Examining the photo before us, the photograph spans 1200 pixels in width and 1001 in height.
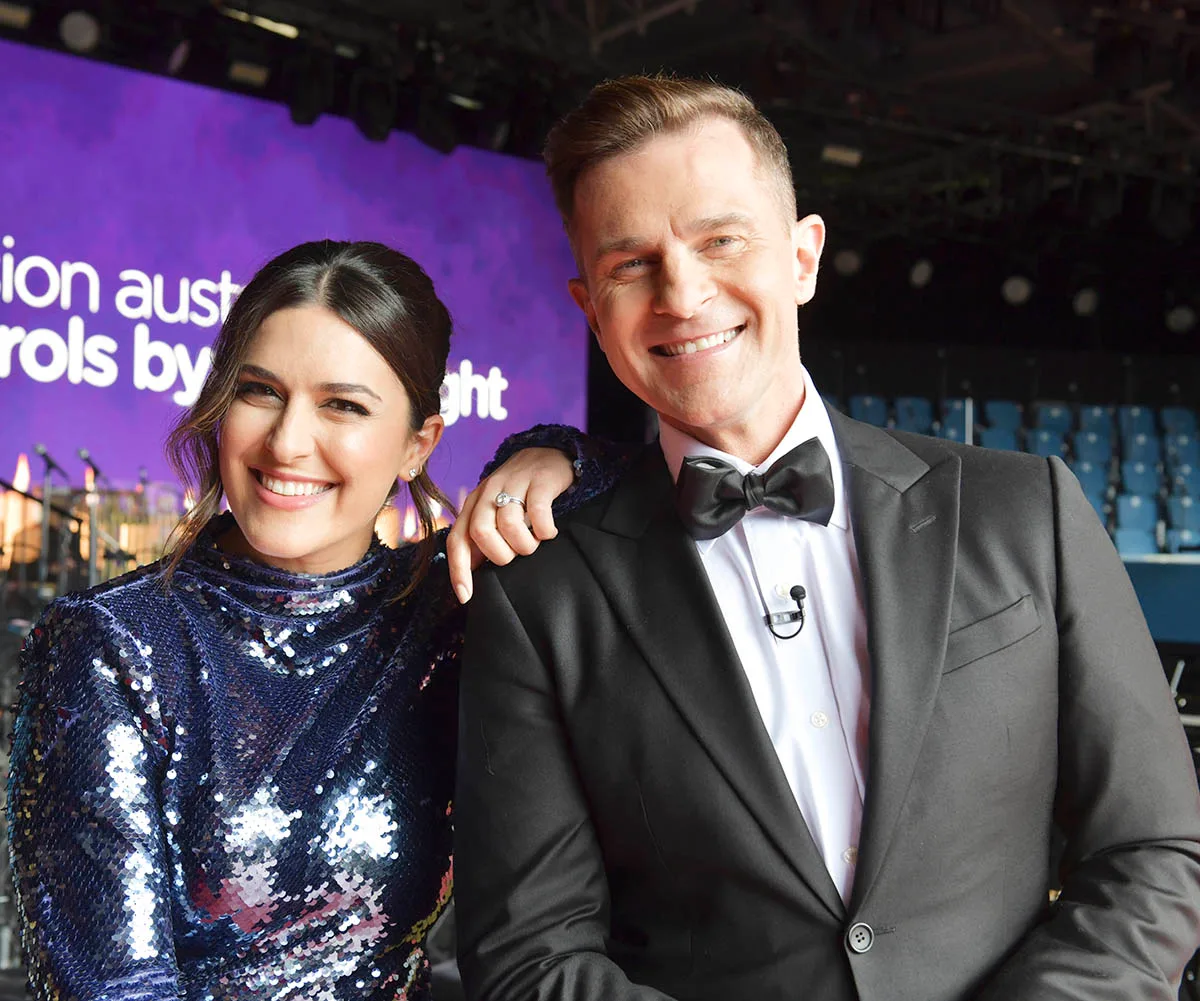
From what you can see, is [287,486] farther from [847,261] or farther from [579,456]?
[847,261]

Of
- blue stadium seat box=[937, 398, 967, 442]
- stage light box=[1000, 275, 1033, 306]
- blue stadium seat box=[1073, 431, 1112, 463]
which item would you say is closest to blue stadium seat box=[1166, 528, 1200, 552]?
blue stadium seat box=[1073, 431, 1112, 463]

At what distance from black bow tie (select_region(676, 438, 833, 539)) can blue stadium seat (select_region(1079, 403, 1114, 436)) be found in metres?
11.9

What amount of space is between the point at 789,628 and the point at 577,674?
0.24 metres

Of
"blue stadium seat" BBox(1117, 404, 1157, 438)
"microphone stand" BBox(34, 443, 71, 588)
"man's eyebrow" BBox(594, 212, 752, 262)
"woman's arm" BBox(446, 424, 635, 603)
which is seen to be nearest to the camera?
"man's eyebrow" BBox(594, 212, 752, 262)

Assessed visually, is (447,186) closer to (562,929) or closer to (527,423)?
(527,423)

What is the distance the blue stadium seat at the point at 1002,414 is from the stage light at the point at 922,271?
1.40 metres

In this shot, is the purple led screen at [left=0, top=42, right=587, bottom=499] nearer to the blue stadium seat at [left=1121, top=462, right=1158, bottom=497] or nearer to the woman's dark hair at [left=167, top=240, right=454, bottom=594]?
the woman's dark hair at [left=167, top=240, right=454, bottom=594]

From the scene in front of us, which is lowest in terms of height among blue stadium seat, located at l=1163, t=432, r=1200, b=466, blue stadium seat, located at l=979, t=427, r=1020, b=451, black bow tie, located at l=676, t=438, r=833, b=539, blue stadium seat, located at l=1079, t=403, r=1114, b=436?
black bow tie, located at l=676, t=438, r=833, b=539

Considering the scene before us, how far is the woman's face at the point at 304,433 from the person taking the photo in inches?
66.8

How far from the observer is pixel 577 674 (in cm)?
144

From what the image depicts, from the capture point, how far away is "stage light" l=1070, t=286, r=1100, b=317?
1234 cm

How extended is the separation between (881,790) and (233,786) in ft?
2.66

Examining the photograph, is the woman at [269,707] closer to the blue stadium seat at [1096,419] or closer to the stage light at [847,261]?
the stage light at [847,261]

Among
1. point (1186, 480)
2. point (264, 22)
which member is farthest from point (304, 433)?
point (1186, 480)
